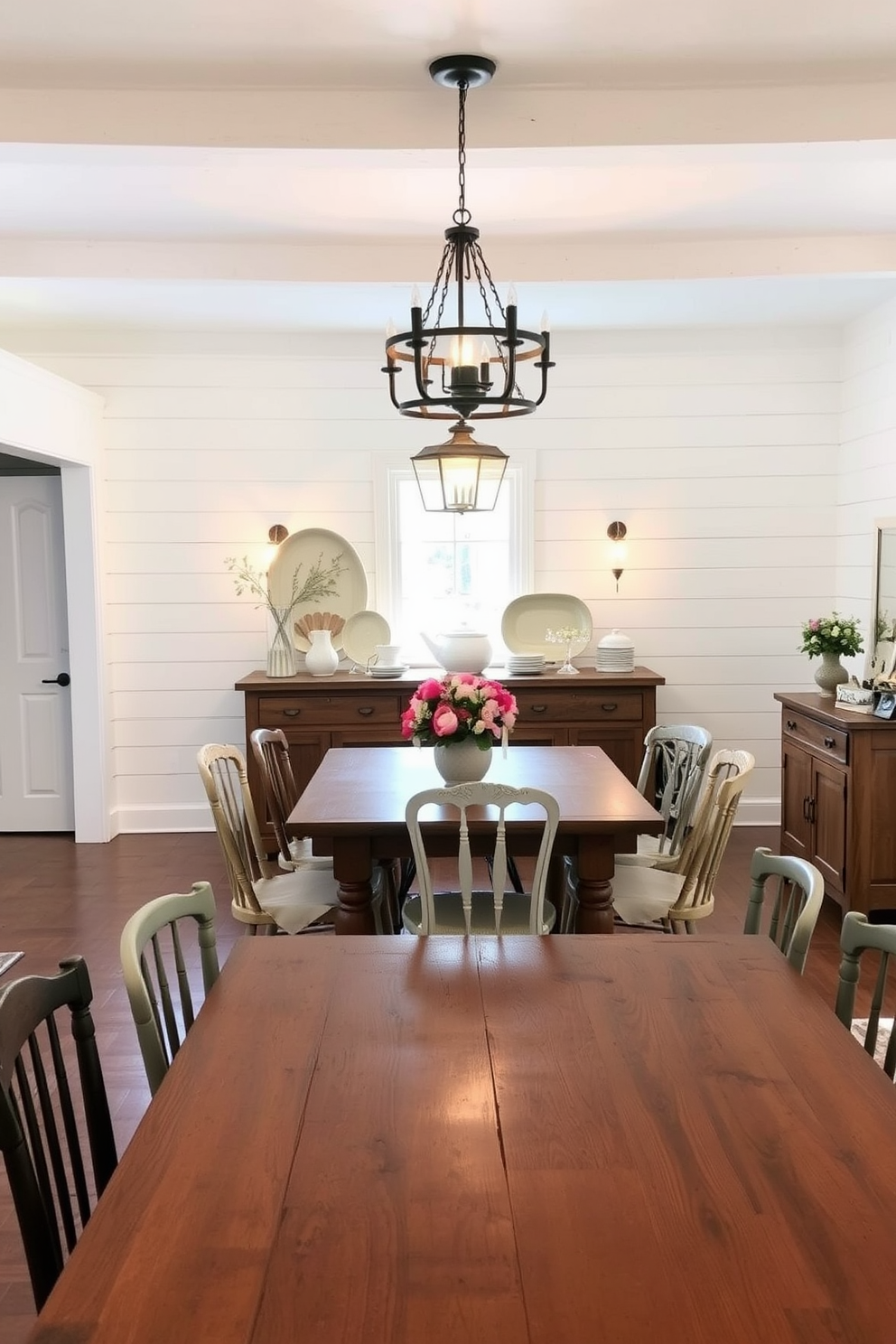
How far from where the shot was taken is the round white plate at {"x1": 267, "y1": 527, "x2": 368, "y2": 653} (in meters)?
6.04

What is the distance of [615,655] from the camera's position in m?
5.76

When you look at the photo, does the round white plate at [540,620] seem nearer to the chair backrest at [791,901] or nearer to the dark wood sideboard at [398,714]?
the dark wood sideboard at [398,714]

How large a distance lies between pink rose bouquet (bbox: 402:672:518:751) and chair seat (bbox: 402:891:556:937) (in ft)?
1.58

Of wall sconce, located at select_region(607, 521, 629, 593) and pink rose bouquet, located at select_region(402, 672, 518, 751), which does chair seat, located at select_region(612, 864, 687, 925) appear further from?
wall sconce, located at select_region(607, 521, 629, 593)

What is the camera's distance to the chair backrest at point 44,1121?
141 centimetres

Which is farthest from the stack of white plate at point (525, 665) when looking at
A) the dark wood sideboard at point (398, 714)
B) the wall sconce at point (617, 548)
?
the wall sconce at point (617, 548)

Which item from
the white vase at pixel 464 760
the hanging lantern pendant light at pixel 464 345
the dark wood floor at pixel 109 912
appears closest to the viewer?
the hanging lantern pendant light at pixel 464 345

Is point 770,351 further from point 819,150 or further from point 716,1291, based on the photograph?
point 716,1291

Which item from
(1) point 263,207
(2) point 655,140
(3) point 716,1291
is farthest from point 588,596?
(3) point 716,1291

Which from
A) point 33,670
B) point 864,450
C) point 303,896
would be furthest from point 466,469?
point 33,670

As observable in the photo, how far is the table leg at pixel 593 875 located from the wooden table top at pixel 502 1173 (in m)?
1.15

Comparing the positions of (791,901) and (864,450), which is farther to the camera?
(864,450)

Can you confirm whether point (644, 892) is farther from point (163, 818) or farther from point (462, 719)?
point (163, 818)

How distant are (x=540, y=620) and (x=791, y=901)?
396 centimetres
